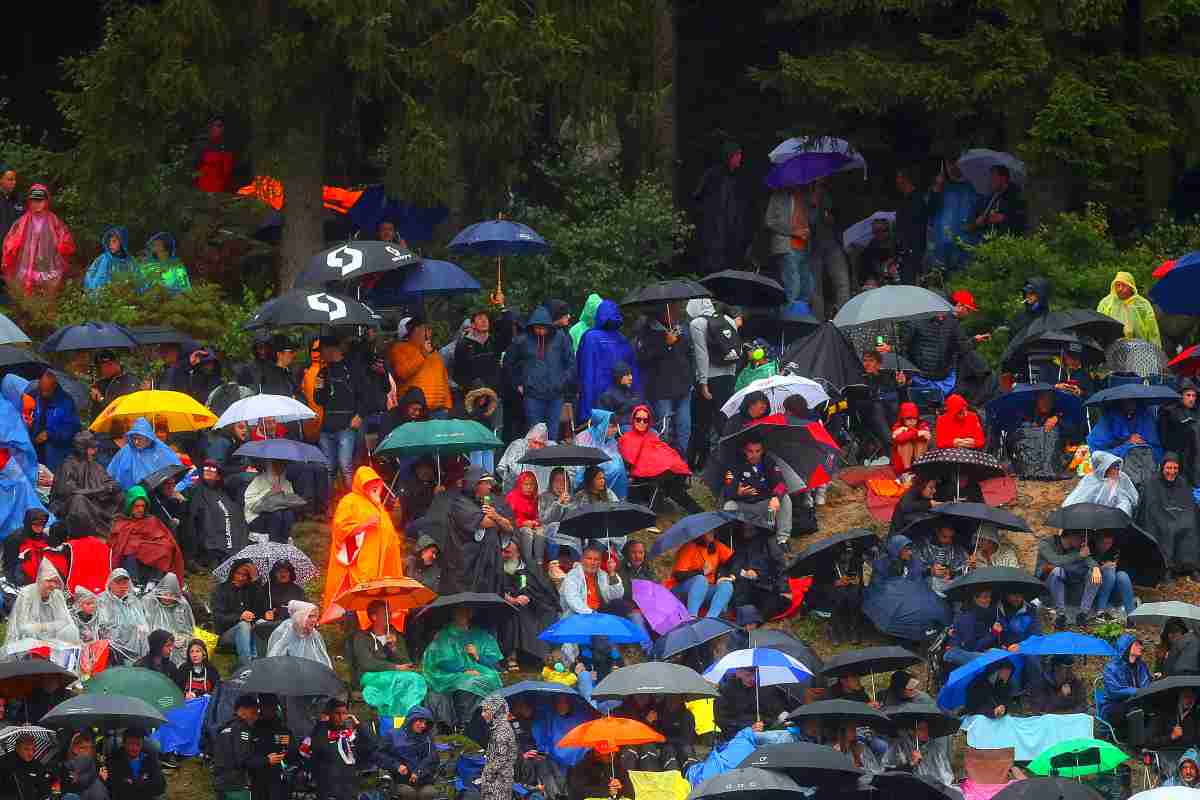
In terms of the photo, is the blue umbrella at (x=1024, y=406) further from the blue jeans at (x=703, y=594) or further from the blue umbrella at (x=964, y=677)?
the blue umbrella at (x=964, y=677)

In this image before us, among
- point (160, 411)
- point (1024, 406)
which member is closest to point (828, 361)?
point (1024, 406)

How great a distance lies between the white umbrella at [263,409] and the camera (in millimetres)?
26328

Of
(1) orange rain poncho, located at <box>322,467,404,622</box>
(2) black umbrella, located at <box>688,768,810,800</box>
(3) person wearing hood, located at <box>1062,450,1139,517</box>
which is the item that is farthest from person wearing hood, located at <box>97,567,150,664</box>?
(3) person wearing hood, located at <box>1062,450,1139,517</box>

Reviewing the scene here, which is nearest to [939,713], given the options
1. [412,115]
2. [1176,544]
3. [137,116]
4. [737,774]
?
[737,774]

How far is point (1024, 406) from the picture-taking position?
28984 mm

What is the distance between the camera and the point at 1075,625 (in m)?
26.5

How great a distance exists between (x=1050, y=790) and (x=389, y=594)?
661 centimetres

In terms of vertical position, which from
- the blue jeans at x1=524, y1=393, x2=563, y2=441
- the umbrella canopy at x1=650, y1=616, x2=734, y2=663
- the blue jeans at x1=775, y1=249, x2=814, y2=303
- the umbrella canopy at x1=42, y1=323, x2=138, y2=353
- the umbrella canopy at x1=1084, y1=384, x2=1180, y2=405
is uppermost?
the blue jeans at x1=775, y1=249, x2=814, y2=303

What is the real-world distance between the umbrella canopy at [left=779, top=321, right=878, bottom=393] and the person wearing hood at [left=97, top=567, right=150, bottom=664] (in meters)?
8.08

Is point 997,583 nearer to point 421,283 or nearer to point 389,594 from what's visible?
point 389,594

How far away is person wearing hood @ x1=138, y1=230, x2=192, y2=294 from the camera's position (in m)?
30.7

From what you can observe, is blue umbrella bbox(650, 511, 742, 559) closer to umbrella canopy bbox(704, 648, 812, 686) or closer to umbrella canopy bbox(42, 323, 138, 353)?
umbrella canopy bbox(704, 648, 812, 686)

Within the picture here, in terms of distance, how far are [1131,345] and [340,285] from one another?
8.50 meters

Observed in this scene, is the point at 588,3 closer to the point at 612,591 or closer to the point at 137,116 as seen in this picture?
the point at 137,116
